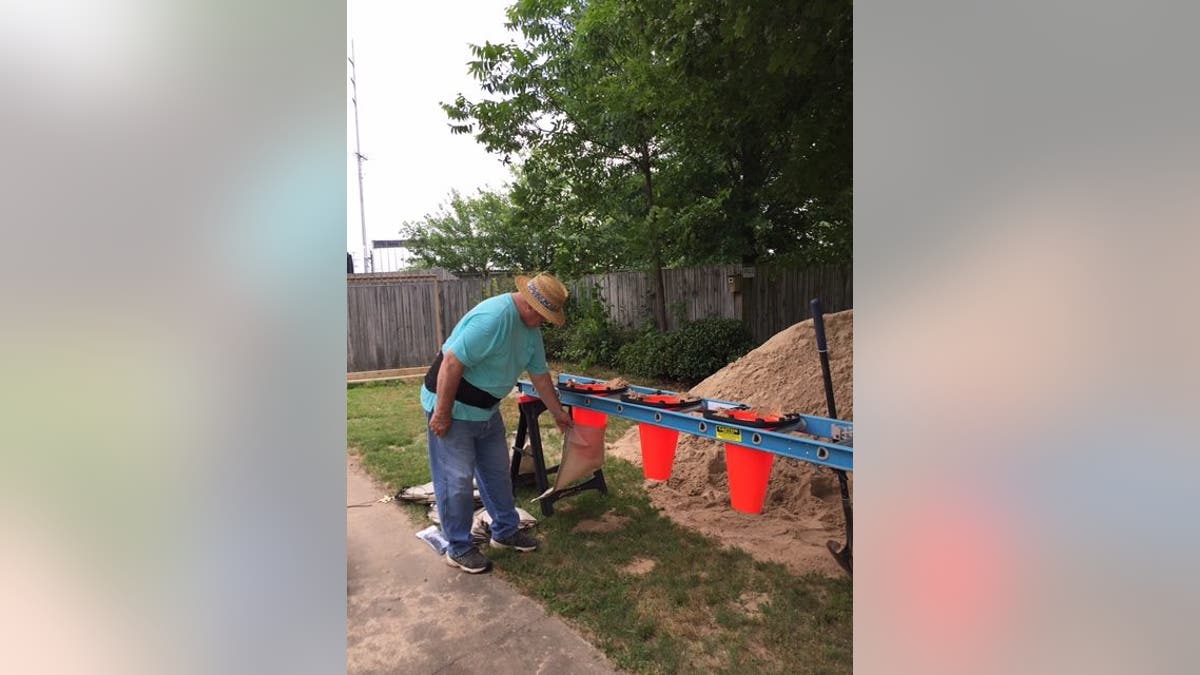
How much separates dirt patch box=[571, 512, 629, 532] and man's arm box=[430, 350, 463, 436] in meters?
1.32

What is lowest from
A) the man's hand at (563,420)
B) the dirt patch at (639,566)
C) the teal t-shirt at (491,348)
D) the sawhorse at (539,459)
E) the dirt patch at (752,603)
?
the dirt patch at (752,603)

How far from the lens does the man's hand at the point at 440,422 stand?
12.0 feet

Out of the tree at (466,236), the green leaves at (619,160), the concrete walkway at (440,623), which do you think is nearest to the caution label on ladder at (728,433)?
the concrete walkway at (440,623)

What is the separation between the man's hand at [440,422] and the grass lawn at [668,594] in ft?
3.14

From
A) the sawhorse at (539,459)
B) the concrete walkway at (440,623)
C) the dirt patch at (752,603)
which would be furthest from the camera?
the sawhorse at (539,459)

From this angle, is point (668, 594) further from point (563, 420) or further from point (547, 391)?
point (547, 391)

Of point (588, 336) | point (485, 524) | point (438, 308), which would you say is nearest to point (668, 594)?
point (485, 524)

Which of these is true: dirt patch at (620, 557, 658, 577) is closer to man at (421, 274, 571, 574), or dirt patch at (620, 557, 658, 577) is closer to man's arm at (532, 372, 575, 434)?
man at (421, 274, 571, 574)

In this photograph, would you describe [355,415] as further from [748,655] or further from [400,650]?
[748,655]

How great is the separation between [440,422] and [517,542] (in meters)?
1.05

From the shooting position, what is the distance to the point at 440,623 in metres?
3.23

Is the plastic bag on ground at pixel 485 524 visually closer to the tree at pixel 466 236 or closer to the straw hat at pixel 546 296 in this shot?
the straw hat at pixel 546 296

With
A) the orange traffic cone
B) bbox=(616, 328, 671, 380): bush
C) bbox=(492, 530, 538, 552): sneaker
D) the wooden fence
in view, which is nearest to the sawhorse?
bbox=(492, 530, 538, 552): sneaker
